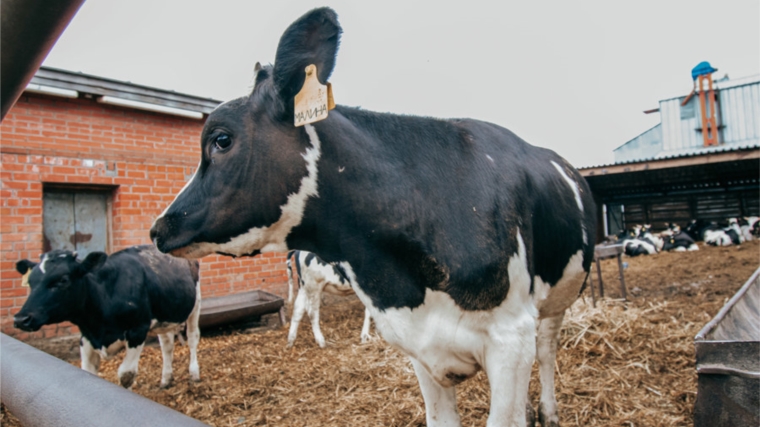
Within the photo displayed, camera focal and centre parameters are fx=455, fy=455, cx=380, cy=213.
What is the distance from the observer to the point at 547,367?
10.3 ft

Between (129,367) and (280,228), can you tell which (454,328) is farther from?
(129,367)

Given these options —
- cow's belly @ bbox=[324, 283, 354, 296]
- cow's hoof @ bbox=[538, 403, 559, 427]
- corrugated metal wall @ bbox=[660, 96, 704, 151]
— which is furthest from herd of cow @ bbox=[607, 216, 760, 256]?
cow's hoof @ bbox=[538, 403, 559, 427]

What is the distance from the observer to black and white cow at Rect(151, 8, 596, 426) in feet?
5.65

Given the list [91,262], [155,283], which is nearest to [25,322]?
[91,262]

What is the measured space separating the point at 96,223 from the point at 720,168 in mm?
16111

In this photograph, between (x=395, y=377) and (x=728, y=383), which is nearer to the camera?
(x=728, y=383)

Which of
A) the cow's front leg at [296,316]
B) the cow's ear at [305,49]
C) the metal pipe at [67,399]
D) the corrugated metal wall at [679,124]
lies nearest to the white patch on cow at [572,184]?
the cow's ear at [305,49]

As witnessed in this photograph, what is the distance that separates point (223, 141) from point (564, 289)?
203cm

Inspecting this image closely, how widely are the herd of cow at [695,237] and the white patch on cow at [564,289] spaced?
13074mm

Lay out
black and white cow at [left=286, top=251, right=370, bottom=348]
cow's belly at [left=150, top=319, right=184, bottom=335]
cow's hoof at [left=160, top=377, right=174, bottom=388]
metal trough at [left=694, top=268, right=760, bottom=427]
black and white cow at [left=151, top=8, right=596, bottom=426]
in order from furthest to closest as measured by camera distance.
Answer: black and white cow at [left=286, top=251, right=370, bottom=348]
cow's hoof at [left=160, top=377, right=174, bottom=388]
cow's belly at [left=150, top=319, right=184, bottom=335]
metal trough at [left=694, top=268, right=760, bottom=427]
black and white cow at [left=151, top=8, right=596, bottom=426]

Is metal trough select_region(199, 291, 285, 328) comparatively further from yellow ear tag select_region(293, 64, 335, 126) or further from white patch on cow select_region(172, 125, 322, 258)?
yellow ear tag select_region(293, 64, 335, 126)

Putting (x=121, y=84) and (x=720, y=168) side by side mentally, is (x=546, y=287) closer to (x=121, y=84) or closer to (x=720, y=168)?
(x=121, y=84)

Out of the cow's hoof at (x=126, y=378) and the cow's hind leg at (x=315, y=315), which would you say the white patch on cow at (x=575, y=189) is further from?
the cow's hind leg at (x=315, y=315)

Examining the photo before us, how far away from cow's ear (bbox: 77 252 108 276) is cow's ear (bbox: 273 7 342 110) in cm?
337
